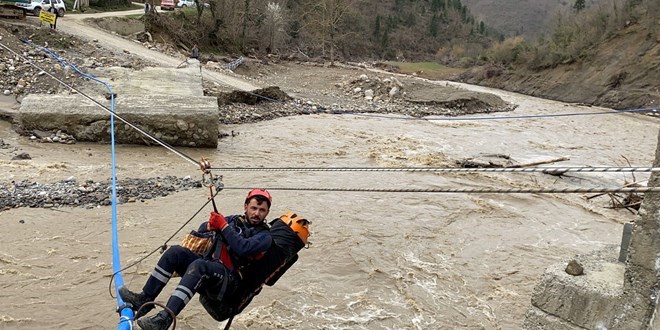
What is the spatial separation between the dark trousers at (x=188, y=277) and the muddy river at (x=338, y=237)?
129cm

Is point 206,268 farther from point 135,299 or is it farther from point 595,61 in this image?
point 595,61

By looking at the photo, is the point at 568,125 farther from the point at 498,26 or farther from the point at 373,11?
the point at 498,26

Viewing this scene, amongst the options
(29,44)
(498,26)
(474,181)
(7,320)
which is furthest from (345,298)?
(498,26)

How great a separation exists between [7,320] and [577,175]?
11.4 metres

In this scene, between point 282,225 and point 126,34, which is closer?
point 282,225

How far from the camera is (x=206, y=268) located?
386cm

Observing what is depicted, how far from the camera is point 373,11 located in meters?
93.6

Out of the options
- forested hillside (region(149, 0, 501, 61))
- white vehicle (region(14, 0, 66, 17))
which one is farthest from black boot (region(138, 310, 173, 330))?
forested hillside (region(149, 0, 501, 61))

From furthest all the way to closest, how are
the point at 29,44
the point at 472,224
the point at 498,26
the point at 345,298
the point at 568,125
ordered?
the point at 498,26, the point at 568,125, the point at 29,44, the point at 472,224, the point at 345,298

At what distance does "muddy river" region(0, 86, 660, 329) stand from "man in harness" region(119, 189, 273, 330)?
1.29 meters

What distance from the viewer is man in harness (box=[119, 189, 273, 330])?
3754mm

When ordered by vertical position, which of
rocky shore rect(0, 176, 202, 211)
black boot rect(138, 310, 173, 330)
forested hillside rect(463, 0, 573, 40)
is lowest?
rocky shore rect(0, 176, 202, 211)

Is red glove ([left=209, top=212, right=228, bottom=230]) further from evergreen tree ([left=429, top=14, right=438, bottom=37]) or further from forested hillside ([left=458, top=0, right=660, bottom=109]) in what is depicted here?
evergreen tree ([left=429, top=14, right=438, bottom=37])

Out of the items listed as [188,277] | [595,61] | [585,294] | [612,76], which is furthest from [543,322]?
[595,61]
